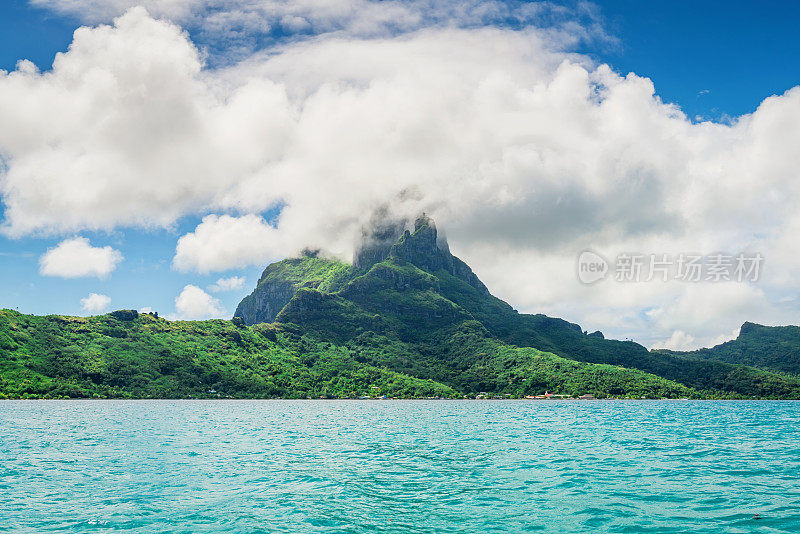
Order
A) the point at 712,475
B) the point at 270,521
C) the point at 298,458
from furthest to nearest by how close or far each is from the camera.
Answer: the point at 298,458 < the point at 712,475 < the point at 270,521

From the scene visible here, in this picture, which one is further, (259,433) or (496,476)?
(259,433)

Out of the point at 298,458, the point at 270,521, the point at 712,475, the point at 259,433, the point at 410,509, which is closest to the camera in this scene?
the point at 270,521

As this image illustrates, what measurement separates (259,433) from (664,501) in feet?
206

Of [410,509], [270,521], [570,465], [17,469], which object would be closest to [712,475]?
[570,465]

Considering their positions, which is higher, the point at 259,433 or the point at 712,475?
the point at 712,475

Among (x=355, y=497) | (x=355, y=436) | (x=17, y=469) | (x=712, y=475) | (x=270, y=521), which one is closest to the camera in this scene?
(x=270, y=521)

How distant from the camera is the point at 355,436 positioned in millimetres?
73188

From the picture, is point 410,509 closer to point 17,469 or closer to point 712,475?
point 712,475

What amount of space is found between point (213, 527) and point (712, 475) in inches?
1297

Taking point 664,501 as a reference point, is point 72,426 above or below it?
below

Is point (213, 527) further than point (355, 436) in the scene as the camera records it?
No

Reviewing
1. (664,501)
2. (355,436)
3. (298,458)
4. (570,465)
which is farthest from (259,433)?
(664,501)

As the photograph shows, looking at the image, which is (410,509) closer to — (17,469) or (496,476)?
(496,476)

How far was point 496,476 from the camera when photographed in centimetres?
3847
